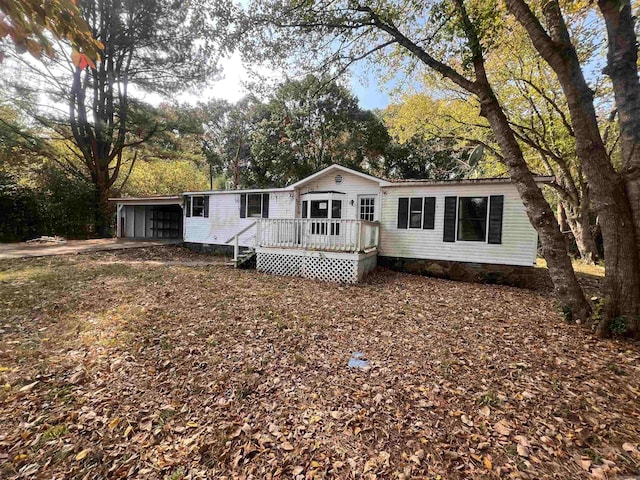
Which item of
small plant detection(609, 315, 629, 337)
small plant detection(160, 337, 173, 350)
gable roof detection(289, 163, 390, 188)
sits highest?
gable roof detection(289, 163, 390, 188)

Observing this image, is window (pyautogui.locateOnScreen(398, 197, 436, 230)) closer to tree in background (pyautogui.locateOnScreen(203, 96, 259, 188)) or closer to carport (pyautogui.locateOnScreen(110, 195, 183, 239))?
carport (pyautogui.locateOnScreen(110, 195, 183, 239))

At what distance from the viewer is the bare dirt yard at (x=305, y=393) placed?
2234 mm

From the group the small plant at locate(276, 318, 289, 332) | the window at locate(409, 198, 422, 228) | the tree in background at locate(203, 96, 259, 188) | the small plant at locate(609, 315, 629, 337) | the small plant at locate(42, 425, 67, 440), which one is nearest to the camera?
the small plant at locate(42, 425, 67, 440)

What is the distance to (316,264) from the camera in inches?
339

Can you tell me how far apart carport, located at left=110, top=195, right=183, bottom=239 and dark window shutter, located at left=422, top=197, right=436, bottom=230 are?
1354 centimetres

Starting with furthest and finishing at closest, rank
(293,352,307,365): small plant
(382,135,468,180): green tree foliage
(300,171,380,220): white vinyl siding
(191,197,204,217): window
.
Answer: (382,135,468,180): green tree foliage, (191,197,204,217): window, (300,171,380,220): white vinyl siding, (293,352,307,365): small plant

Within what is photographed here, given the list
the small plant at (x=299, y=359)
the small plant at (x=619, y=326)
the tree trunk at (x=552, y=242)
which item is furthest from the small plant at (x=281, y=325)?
the small plant at (x=619, y=326)

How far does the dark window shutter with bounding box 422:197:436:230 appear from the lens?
9.37 m

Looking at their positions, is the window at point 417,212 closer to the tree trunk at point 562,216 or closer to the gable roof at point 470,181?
the gable roof at point 470,181

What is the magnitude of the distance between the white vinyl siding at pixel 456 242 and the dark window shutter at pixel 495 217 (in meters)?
0.10

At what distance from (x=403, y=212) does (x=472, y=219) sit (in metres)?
2.07

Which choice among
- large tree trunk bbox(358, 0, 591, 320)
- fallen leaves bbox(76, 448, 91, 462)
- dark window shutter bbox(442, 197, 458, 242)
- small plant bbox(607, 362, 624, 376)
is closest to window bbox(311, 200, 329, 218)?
dark window shutter bbox(442, 197, 458, 242)

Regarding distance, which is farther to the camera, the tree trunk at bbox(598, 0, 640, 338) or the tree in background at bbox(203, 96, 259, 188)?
the tree in background at bbox(203, 96, 259, 188)

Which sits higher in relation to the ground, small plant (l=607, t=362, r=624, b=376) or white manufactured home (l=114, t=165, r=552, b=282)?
white manufactured home (l=114, t=165, r=552, b=282)
